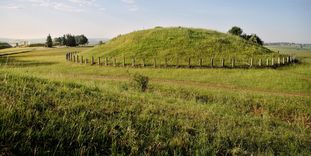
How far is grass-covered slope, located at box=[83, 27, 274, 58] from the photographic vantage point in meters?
55.7

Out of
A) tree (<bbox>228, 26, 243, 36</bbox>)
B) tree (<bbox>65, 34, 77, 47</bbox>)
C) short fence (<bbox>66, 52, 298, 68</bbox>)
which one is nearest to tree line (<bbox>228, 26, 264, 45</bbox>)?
tree (<bbox>228, 26, 243, 36</bbox>)

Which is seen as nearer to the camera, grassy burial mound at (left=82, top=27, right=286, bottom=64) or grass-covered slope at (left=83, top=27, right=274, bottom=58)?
grassy burial mound at (left=82, top=27, right=286, bottom=64)

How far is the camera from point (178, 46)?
195 feet

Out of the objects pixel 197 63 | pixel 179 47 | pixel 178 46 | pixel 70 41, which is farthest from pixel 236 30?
Answer: pixel 70 41

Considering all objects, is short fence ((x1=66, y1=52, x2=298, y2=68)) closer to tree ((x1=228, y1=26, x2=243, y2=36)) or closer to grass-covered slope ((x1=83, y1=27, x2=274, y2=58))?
grass-covered slope ((x1=83, y1=27, x2=274, y2=58))

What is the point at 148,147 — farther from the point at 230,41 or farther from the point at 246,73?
the point at 230,41

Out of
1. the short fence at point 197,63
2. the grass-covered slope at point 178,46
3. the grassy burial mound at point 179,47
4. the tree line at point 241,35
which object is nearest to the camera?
the short fence at point 197,63

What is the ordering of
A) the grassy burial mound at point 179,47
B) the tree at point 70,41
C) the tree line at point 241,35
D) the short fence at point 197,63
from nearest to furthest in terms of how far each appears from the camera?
the short fence at point 197,63 < the grassy burial mound at point 179,47 < the tree line at point 241,35 < the tree at point 70,41

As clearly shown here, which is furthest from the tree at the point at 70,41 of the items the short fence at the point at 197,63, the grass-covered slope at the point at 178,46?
the short fence at the point at 197,63

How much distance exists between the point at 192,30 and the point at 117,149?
68.5m

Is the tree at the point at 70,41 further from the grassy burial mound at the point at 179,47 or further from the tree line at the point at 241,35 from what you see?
the grassy burial mound at the point at 179,47

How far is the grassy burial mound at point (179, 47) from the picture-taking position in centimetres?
5431

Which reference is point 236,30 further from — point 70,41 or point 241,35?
point 70,41

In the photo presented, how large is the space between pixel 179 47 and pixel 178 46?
2.46 feet
